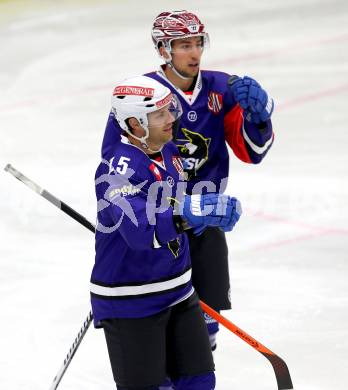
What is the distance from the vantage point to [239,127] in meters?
3.78

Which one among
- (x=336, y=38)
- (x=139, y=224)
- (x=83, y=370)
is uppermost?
(x=336, y=38)

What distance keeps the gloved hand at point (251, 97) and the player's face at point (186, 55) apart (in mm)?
215

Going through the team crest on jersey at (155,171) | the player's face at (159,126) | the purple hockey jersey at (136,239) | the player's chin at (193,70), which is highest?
the player's chin at (193,70)

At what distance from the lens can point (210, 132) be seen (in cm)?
383

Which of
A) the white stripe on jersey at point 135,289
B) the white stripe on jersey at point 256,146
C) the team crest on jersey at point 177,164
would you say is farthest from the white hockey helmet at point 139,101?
the white stripe on jersey at point 256,146

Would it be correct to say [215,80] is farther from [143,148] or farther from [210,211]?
[210,211]

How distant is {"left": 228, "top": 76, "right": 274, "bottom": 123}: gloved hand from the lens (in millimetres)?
3549

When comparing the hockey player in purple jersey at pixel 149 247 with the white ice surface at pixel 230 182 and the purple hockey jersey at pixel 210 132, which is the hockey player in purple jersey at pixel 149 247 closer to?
the purple hockey jersey at pixel 210 132

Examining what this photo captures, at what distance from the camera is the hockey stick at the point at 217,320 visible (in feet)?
11.9

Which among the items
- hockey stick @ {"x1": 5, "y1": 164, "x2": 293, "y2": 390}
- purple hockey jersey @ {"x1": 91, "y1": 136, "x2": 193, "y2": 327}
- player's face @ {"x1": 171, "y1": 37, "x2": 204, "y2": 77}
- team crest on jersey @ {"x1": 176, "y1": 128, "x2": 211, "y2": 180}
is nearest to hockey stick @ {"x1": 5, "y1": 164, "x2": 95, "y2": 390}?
hockey stick @ {"x1": 5, "y1": 164, "x2": 293, "y2": 390}

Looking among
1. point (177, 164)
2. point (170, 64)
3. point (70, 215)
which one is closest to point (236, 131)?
point (170, 64)

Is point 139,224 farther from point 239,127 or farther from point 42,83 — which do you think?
point 42,83

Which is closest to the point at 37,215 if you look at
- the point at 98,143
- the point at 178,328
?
the point at 98,143

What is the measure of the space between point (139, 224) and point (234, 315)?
5.39 feet
